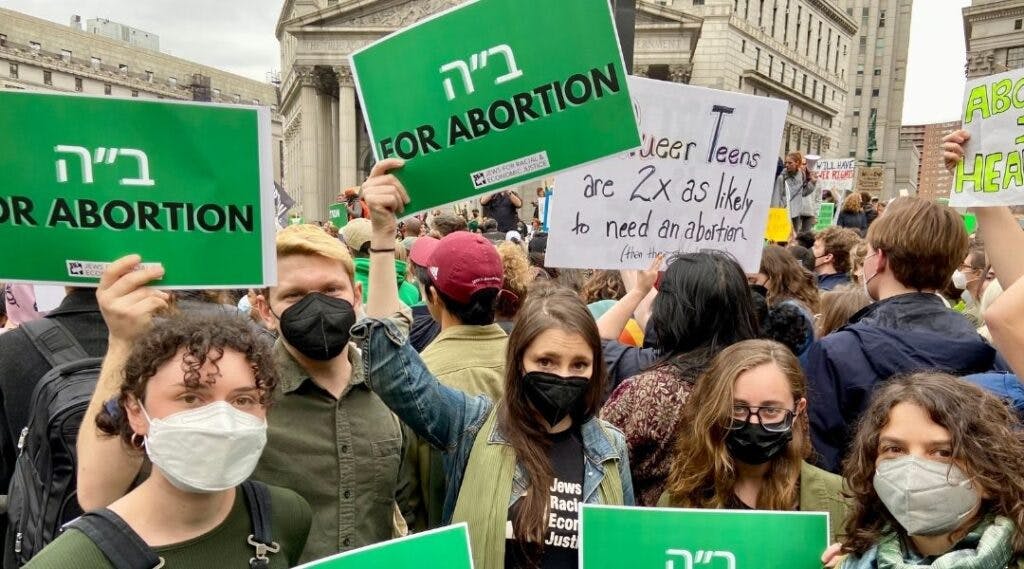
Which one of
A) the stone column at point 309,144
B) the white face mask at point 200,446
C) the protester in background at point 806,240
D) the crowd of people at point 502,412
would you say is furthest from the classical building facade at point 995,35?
the white face mask at point 200,446

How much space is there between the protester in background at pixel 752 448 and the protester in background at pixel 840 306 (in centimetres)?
156

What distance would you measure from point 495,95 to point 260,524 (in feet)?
5.57

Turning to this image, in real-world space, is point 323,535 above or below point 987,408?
below

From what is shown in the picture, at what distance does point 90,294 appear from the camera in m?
2.53

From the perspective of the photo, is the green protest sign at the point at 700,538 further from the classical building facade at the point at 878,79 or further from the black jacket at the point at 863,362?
the classical building facade at the point at 878,79

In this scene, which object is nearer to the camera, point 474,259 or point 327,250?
point 327,250

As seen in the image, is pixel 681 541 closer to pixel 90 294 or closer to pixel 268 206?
pixel 268 206

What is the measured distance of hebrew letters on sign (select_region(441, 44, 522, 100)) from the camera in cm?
277

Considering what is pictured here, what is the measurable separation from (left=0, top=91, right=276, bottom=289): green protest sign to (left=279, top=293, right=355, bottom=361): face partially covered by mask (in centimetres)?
18

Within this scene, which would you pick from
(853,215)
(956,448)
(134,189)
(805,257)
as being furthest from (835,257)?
(853,215)

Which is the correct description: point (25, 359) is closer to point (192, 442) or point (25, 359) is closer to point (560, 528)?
point (192, 442)

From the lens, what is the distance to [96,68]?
84.0 meters

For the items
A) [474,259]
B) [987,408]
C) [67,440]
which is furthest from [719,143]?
[67,440]

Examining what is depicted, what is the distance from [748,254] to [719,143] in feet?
2.09
